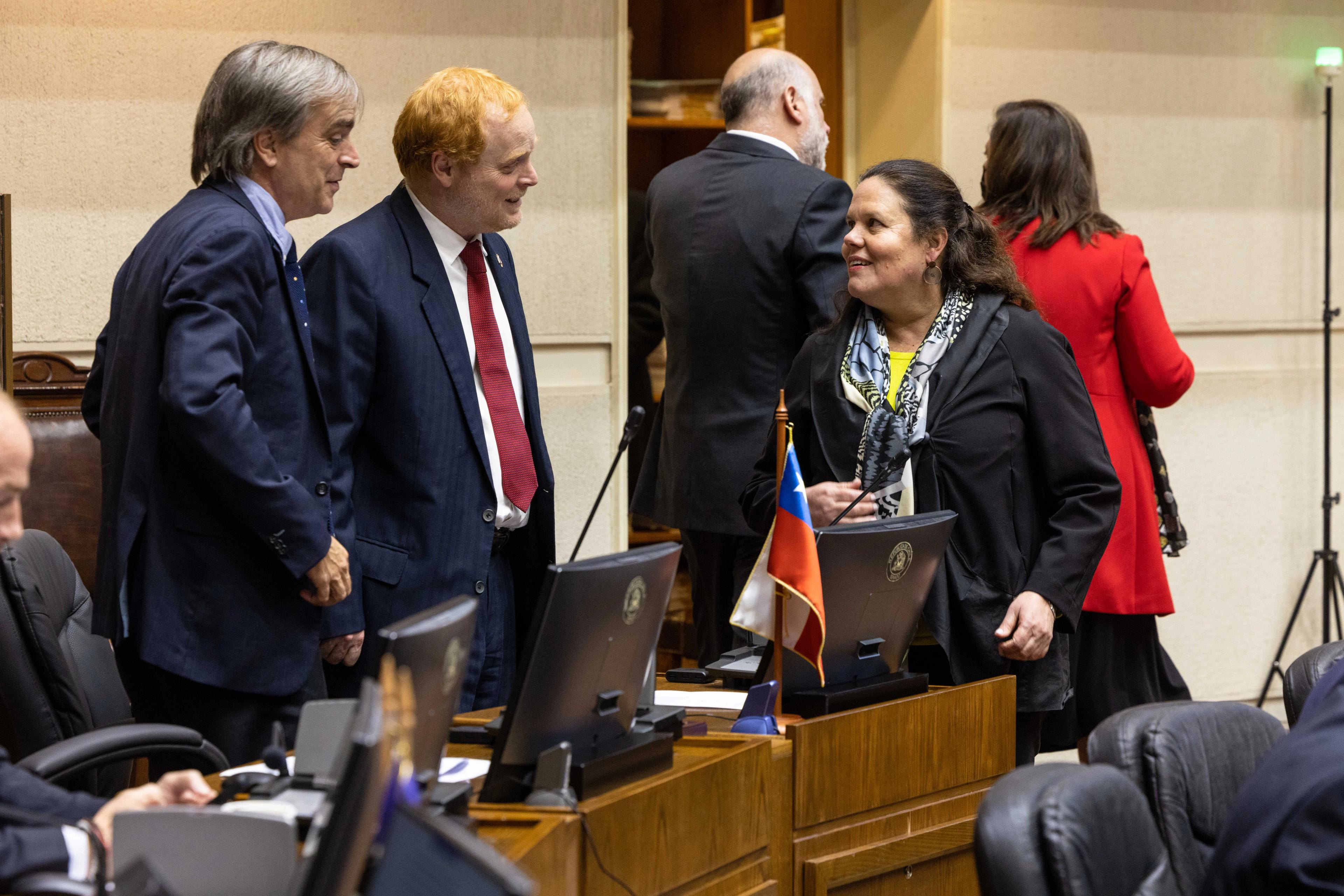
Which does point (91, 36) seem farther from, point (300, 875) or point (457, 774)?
point (300, 875)

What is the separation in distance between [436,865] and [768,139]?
8.72 feet

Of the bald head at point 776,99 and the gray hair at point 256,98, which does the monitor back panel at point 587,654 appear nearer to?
the gray hair at point 256,98

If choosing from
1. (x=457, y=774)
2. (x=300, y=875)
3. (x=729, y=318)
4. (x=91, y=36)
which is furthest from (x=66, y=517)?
(x=300, y=875)

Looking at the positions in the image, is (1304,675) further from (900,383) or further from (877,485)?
(900,383)

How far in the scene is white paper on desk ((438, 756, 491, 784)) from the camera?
188cm

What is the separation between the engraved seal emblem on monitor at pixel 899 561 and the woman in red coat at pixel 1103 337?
1.38 metres

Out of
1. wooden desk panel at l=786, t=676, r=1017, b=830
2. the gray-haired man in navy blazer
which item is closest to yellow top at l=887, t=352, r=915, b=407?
wooden desk panel at l=786, t=676, r=1017, b=830

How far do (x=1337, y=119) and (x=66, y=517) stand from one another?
4.36 meters

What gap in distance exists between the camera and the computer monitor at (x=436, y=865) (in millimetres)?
1049

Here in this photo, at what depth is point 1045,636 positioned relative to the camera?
258 cm

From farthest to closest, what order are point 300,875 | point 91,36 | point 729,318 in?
point 91,36, point 729,318, point 300,875

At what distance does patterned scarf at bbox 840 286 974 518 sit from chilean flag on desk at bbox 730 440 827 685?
349 mm

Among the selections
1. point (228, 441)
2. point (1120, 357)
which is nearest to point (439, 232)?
point (228, 441)

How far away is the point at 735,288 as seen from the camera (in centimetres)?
338
